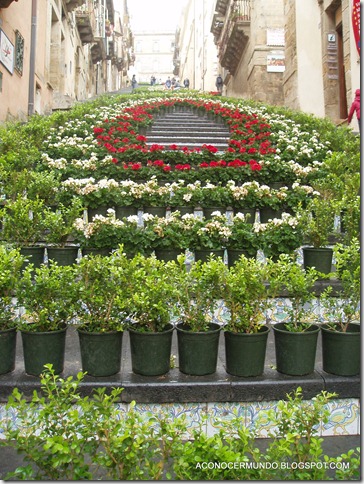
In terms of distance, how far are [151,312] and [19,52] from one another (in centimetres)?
1206

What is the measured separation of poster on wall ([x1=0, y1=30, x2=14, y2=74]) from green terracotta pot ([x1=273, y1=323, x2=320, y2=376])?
10.4 m

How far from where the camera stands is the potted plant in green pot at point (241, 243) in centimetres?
406

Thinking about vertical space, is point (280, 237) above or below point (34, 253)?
above

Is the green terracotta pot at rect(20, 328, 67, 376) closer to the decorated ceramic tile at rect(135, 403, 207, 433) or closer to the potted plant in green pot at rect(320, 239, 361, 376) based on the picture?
the decorated ceramic tile at rect(135, 403, 207, 433)

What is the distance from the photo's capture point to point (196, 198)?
17.6 ft

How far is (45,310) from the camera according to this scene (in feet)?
8.60

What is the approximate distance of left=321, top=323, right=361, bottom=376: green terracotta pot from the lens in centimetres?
275

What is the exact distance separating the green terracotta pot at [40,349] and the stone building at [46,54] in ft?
32.1

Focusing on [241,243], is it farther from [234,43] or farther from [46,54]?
[234,43]

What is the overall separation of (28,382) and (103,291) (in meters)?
0.65

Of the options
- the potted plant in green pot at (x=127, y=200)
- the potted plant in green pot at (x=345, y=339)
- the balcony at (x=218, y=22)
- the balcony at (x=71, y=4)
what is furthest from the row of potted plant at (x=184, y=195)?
the balcony at (x=218, y=22)

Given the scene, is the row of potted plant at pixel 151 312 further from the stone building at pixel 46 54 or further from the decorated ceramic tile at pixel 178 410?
the stone building at pixel 46 54

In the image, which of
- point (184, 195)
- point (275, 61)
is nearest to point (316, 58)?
point (275, 61)

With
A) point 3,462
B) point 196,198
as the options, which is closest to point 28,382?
point 3,462
